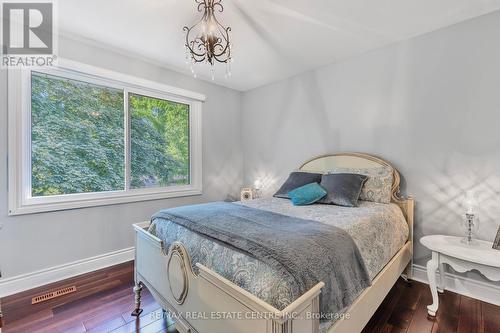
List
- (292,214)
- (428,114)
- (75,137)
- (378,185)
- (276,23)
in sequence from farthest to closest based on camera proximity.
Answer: (75,137) → (378,185) → (428,114) → (276,23) → (292,214)

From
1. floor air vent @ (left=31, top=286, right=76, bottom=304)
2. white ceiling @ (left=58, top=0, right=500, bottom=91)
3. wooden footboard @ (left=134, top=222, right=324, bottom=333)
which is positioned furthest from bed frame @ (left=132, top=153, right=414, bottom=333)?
white ceiling @ (left=58, top=0, right=500, bottom=91)

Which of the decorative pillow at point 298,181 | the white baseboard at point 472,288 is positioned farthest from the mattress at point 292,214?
the white baseboard at point 472,288

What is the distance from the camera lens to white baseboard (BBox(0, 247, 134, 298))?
217cm

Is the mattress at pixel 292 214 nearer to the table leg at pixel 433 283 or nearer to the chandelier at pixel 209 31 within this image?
the table leg at pixel 433 283

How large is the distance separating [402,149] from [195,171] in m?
2.79

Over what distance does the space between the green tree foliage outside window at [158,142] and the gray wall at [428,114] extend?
1898 mm

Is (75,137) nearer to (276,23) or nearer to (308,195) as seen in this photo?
(276,23)

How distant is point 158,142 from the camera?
3.32 metres

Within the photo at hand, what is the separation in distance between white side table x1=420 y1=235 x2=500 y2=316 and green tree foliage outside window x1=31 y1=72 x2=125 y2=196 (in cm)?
336

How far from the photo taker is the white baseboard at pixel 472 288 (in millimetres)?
2047

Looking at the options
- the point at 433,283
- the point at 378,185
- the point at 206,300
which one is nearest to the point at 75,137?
the point at 206,300

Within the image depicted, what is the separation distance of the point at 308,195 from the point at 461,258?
1.28 meters

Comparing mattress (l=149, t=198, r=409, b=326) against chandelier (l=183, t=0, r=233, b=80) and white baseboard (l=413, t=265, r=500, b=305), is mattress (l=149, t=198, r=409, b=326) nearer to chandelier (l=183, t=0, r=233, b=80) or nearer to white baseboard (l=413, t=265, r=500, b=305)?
white baseboard (l=413, t=265, r=500, b=305)

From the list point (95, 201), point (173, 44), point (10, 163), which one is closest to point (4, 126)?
point (10, 163)
